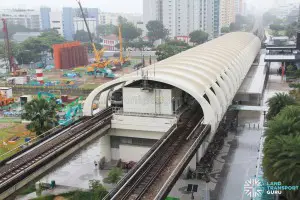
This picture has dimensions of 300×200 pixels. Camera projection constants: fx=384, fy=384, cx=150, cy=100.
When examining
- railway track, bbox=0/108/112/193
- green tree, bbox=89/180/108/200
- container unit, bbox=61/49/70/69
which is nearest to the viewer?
railway track, bbox=0/108/112/193

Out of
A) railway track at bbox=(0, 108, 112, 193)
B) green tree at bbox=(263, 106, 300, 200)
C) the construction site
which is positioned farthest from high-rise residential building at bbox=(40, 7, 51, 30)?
green tree at bbox=(263, 106, 300, 200)

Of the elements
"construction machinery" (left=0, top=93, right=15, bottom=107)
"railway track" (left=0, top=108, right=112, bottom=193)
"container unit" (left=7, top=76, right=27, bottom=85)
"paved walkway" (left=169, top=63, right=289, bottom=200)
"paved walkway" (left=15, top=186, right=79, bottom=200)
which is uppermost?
"railway track" (left=0, top=108, right=112, bottom=193)

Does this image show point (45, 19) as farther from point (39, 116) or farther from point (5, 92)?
point (39, 116)

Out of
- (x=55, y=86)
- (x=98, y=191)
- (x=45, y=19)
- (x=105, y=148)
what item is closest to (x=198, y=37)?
(x=55, y=86)

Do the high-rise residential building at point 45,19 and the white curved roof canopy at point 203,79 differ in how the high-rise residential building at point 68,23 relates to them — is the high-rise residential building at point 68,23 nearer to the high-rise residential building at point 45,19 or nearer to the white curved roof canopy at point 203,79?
the high-rise residential building at point 45,19

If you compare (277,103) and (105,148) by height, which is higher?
(277,103)

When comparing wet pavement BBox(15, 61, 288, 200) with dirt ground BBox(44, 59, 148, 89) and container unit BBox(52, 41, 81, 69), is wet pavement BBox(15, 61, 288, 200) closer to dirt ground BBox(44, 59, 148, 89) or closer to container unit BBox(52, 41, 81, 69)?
dirt ground BBox(44, 59, 148, 89)
